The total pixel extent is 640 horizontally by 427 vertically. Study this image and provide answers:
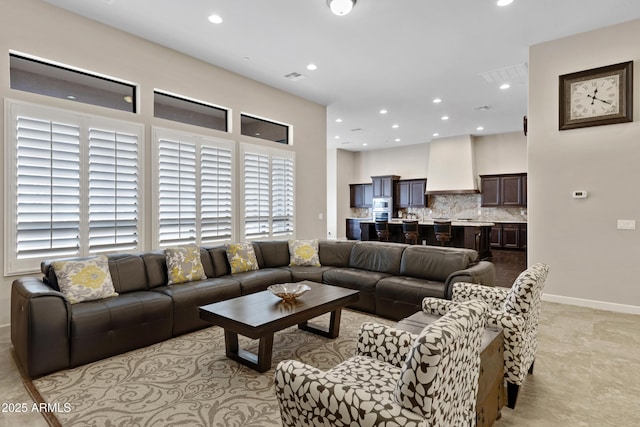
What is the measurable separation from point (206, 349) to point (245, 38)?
3.91m

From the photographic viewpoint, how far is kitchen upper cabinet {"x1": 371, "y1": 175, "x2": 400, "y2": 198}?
1200 centimetres

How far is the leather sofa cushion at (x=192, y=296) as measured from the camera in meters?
3.50

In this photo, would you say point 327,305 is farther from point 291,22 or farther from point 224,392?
point 291,22

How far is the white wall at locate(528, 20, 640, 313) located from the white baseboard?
1 cm

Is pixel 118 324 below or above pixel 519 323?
below

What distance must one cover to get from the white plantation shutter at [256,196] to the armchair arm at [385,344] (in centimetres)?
412

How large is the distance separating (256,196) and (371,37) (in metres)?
3.13

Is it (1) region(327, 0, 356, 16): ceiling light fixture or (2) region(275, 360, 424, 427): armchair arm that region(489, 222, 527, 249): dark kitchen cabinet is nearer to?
(1) region(327, 0, 356, 16): ceiling light fixture

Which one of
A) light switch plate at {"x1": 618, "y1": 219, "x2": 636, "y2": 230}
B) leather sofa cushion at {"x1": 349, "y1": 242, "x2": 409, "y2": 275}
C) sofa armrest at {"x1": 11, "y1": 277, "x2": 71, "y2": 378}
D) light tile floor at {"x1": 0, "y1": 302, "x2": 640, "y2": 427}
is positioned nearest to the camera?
light tile floor at {"x1": 0, "y1": 302, "x2": 640, "y2": 427}

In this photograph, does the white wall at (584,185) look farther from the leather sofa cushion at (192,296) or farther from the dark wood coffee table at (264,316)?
the leather sofa cushion at (192,296)

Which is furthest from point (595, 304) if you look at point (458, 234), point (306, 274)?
point (458, 234)

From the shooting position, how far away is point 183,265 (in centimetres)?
400

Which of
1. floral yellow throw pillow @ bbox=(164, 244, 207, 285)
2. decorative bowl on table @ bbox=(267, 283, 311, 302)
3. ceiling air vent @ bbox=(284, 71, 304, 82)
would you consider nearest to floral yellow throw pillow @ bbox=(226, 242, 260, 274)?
floral yellow throw pillow @ bbox=(164, 244, 207, 285)

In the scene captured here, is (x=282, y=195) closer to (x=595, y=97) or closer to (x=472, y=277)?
(x=472, y=277)
